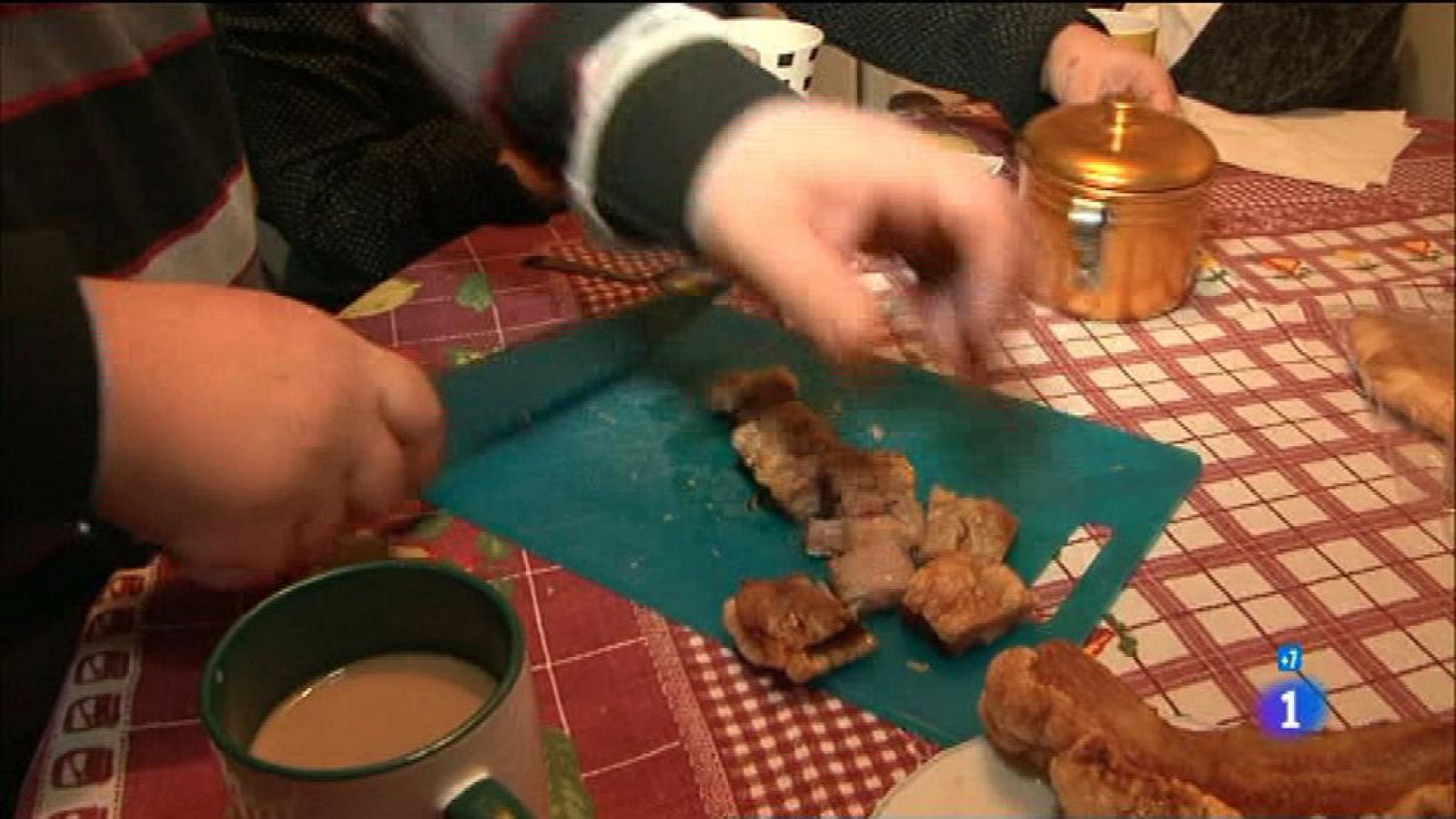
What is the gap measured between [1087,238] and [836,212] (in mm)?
348

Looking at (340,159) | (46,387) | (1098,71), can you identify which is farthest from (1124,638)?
(340,159)

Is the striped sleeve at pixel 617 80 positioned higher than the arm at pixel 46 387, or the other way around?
the striped sleeve at pixel 617 80

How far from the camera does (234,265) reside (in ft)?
2.32

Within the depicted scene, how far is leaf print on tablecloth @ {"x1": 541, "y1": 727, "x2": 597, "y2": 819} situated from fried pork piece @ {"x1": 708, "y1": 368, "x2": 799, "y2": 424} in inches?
8.4

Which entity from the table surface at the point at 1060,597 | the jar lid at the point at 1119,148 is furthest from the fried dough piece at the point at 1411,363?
the jar lid at the point at 1119,148

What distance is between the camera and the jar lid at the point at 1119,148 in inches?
27.2

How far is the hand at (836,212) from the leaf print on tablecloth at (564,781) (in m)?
0.17

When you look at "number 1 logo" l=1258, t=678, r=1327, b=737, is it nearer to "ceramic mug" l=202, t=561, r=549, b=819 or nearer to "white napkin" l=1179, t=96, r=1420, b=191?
"ceramic mug" l=202, t=561, r=549, b=819

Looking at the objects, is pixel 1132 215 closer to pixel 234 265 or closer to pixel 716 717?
pixel 716 717

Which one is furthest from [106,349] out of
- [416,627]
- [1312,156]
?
[1312,156]

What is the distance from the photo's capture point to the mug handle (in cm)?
31

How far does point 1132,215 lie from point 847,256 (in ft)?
1.16

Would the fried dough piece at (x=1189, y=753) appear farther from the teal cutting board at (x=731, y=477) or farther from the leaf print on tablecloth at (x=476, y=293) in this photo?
the leaf print on tablecloth at (x=476, y=293)

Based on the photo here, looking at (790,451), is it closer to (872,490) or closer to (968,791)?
(872,490)
